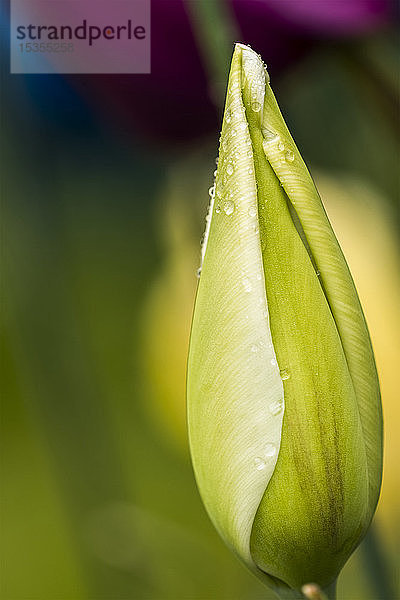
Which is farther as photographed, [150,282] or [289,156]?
[150,282]

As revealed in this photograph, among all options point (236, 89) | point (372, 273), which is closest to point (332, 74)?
point (372, 273)

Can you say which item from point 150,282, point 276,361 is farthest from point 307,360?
point 150,282

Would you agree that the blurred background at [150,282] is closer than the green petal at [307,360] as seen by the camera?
No

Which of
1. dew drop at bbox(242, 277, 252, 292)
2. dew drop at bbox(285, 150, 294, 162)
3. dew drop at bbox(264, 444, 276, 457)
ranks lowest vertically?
dew drop at bbox(264, 444, 276, 457)

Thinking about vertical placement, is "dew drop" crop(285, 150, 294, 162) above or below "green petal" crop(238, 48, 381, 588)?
above

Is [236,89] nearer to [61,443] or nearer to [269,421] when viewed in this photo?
[269,421]

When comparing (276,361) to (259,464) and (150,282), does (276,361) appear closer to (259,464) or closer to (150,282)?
(259,464)
